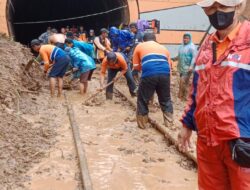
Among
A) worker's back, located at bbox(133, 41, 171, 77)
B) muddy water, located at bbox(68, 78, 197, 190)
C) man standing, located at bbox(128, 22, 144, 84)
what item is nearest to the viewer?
muddy water, located at bbox(68, 78, 197, 190)

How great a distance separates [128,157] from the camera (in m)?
6.70

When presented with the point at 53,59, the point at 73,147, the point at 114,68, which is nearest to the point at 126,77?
the point at 114,68

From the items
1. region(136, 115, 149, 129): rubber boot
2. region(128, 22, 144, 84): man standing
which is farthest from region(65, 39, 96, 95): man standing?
region(136, 115, 149, 129): rubber boot

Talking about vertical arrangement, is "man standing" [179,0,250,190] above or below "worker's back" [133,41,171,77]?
above

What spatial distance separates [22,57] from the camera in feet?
43.9

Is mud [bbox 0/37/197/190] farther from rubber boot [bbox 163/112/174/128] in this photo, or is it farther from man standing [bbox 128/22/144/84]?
Result: man standing [bbox 128/22/144/84]

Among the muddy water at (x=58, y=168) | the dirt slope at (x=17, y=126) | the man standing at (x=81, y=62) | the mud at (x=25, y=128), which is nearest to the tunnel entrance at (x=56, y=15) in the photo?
the man standing at (x=81, y=62)

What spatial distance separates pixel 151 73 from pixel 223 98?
5.34 metres

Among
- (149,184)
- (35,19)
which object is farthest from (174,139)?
(35,19)

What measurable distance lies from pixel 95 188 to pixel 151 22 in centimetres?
1365

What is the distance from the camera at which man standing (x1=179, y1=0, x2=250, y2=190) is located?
9.23ft

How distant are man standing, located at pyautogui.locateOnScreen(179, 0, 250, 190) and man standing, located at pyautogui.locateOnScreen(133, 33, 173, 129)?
5.00 m

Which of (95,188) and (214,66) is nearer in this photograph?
(214,66)

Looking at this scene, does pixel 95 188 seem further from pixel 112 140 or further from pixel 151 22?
pixel 151 22
